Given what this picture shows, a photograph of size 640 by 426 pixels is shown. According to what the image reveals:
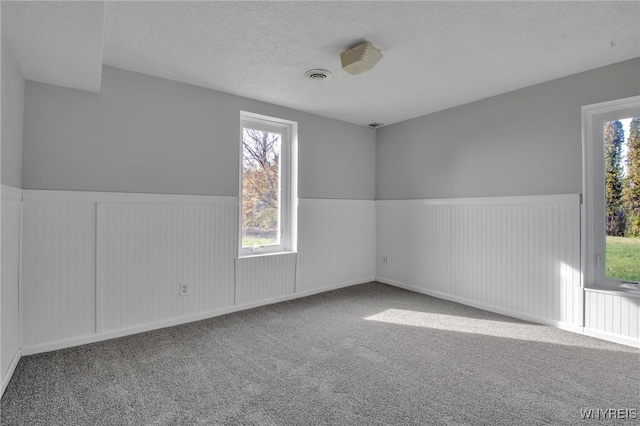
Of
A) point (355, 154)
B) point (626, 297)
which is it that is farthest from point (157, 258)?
point (626, 297)

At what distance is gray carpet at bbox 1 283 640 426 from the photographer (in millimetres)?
1744

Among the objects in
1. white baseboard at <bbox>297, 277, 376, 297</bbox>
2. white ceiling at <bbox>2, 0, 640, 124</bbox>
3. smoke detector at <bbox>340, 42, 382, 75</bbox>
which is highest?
white ceiling at <bbox>2, 0, 640, 124</bbox>

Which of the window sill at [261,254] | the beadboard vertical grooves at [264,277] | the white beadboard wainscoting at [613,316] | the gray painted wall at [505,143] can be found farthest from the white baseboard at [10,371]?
the white beadboard wainscoting at [613,316]

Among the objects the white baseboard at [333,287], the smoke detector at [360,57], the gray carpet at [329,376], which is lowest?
the gray carpet at [329,376]

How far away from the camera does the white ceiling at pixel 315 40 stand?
1.95m

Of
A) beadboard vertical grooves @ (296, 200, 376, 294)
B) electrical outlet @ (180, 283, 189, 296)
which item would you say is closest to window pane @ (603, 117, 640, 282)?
beadboard vertical grooves @ (296, 200, 376, 294)

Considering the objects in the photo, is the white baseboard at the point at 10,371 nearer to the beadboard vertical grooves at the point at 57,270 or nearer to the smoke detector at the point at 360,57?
the beadboard vertical grooves at the point at 57,270

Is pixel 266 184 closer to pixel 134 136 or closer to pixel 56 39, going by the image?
pixel 134 136

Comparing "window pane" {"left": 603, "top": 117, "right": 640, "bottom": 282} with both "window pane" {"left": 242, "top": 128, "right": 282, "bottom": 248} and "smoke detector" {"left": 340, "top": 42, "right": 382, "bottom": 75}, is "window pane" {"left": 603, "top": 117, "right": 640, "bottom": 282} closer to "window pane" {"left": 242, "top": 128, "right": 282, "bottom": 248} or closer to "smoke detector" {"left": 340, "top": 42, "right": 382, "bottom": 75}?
"smoke detector" {"left": 340, "top": 42, "right": 382, "bottom": 75}

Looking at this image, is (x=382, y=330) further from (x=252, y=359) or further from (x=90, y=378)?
(x=90, y=378)

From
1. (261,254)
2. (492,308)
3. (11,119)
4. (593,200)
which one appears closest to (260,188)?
(261,254)

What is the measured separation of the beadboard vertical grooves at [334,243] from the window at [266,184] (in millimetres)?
219

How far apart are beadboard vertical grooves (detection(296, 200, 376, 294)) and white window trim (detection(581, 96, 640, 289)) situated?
100.0 inches

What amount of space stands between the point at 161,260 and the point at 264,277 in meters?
1.13
